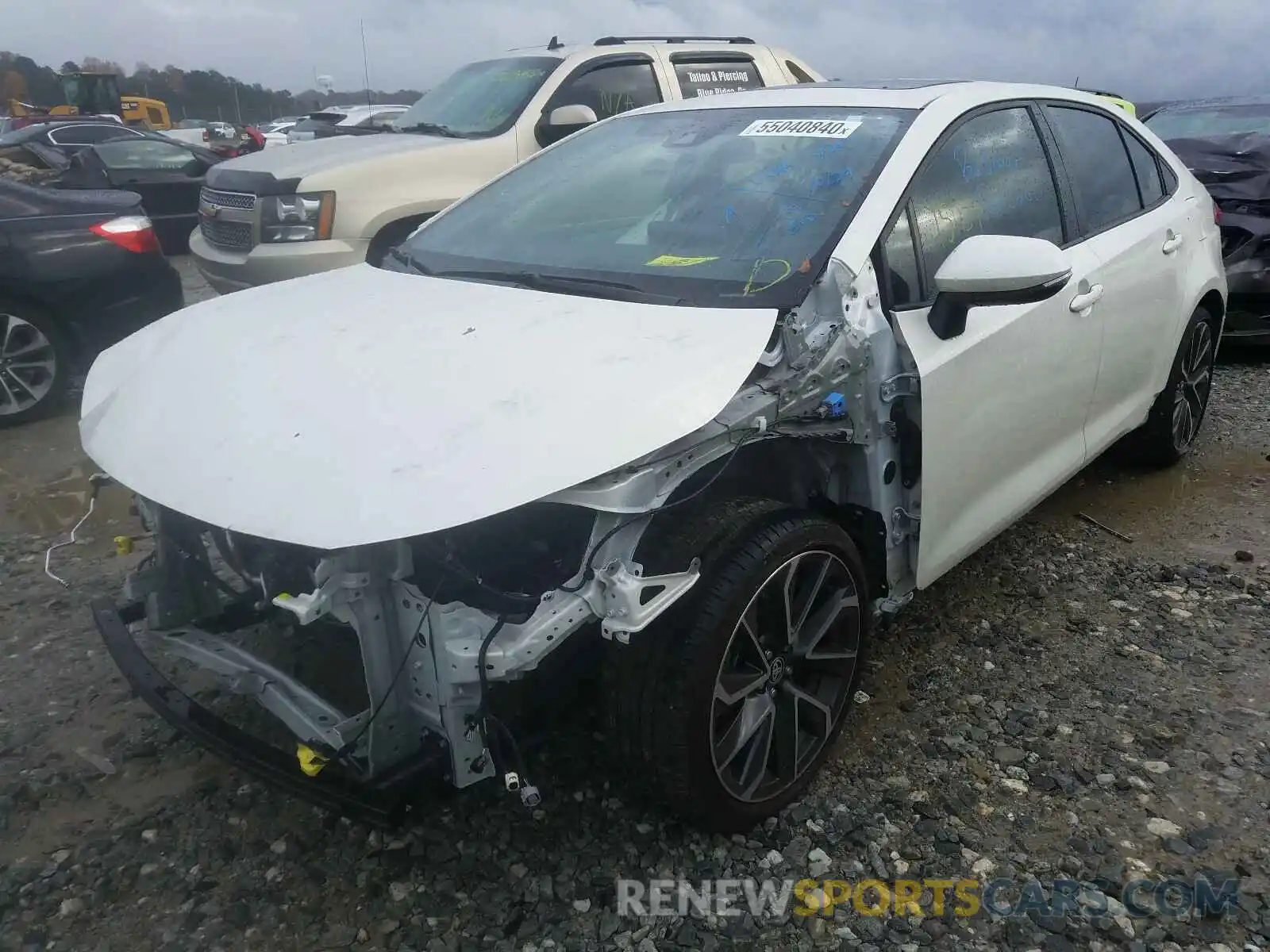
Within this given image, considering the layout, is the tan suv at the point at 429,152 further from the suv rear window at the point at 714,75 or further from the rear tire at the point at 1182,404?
the rear tire at the point at 1182,404

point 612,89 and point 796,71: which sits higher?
point 612,89

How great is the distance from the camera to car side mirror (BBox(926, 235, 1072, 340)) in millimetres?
2432

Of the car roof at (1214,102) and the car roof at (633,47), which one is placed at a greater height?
the car roof at (633,47)

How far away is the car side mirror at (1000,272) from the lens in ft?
7.98

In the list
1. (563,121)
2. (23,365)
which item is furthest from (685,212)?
(23,365)

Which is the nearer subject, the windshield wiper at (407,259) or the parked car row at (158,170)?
the windshield wiper at (407,259)

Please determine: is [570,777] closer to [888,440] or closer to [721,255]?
[888,440]

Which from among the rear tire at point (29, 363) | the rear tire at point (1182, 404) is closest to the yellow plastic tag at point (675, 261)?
the rear tire at point (1182, 404)

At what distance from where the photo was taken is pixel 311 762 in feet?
6.64

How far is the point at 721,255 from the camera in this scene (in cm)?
268

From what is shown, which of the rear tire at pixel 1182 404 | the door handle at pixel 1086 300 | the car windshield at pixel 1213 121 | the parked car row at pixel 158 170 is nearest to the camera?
the door handle at pixel 1086 300

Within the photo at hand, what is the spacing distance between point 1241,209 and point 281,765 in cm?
662

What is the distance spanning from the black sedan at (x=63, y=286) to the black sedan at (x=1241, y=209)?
6.33 m

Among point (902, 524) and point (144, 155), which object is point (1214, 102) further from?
point (144, 155)
